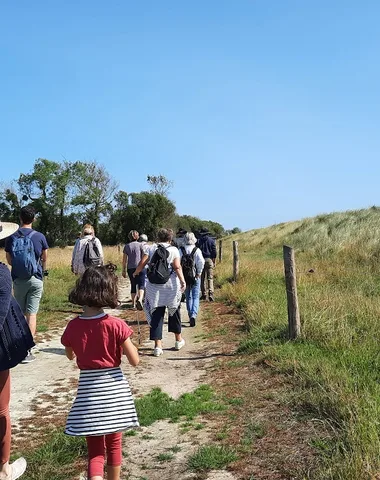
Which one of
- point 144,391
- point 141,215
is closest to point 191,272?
point 144,391

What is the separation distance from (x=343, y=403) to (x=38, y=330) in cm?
681

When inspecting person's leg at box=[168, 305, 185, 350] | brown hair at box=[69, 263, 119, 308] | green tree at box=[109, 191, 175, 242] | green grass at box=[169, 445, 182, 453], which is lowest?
green grass at box=[169, 445, 182, 453]

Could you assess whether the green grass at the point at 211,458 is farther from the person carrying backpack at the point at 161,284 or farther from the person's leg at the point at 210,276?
the person's leg at the point at 210,276

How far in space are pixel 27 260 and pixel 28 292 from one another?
54 centimetres

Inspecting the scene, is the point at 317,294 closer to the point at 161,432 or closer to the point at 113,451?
the point at 161,432

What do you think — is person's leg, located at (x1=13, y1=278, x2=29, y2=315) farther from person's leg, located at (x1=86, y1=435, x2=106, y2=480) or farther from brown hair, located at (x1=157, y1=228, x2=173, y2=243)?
person's leg, located at (x1=86, y1=435, x2=106, y2=480)

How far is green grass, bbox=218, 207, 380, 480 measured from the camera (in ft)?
11.5

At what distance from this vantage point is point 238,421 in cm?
462

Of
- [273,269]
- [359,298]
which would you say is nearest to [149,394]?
[359,298]

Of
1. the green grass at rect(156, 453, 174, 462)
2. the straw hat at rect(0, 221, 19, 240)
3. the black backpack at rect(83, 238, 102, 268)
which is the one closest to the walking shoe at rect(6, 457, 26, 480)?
the green grass at rect(156, 453, 174, 462)

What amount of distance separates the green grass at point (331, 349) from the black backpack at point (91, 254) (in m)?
3.13

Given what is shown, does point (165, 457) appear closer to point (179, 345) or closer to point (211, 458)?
point (211, 458)

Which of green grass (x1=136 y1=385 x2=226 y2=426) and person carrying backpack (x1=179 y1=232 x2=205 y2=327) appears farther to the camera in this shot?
person carrying backpack (x1=179 y1=232 x2=205 y2=327)

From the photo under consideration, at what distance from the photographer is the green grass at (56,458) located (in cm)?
374
